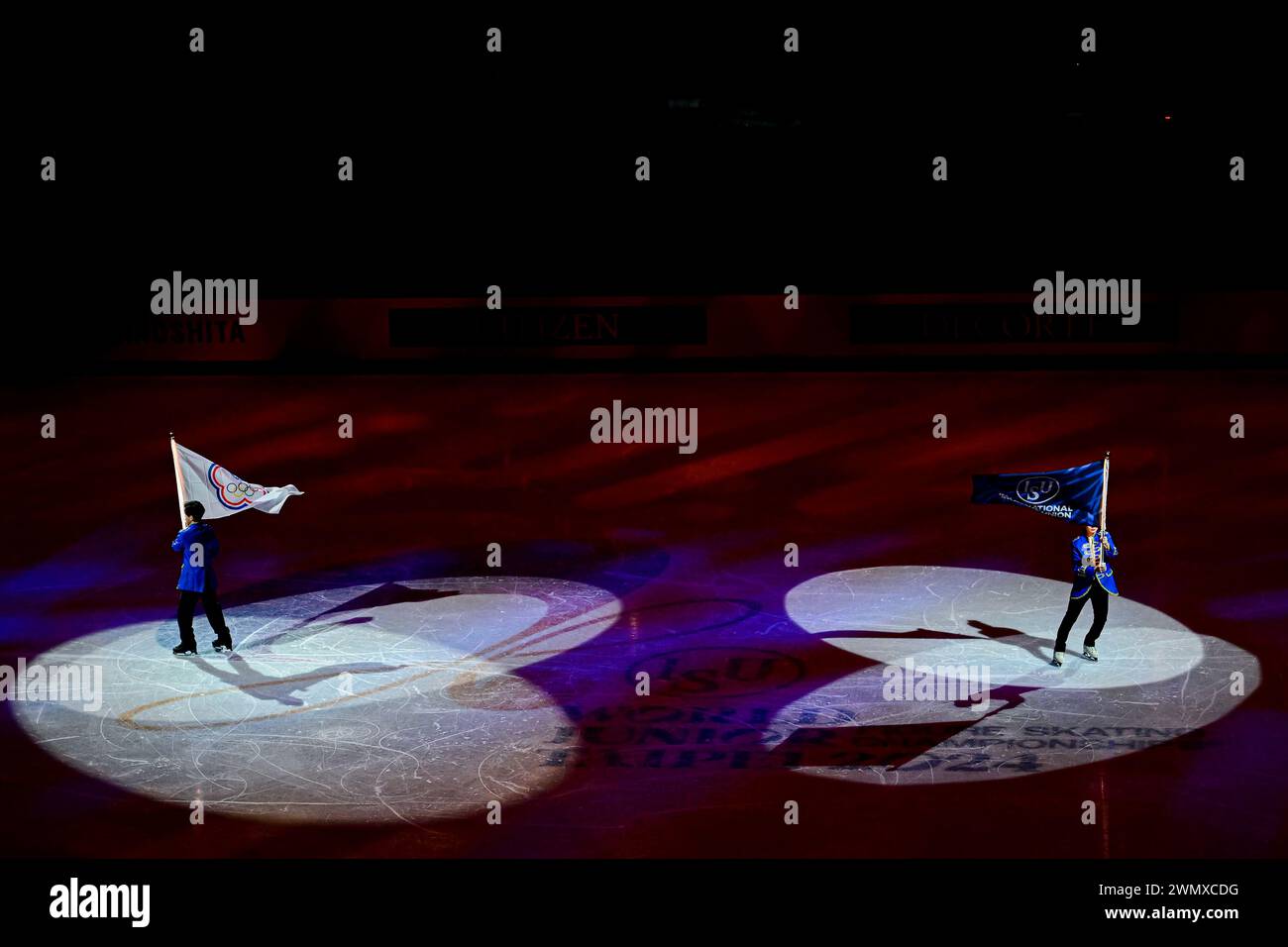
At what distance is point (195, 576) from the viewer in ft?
32.0

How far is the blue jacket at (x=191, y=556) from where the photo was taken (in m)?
9.69

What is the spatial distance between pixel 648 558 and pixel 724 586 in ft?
4.52

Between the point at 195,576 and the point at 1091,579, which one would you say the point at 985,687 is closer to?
the point at 1091,579

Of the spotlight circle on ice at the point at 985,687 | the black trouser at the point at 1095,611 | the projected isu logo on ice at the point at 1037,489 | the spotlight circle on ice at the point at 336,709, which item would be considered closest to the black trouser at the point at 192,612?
the spotlight circle on ice at the point at 336,709

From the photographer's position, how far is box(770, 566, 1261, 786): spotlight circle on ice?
26.0ft

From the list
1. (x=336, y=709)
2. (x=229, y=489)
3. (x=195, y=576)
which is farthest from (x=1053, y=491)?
(x=195, y=576)

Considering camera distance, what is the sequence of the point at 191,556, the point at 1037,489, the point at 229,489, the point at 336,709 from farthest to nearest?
1. the point at 229,489
2. the point at 191,556
3. the point at 1037,489
4. the point at 336,709

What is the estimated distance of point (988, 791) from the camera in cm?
734

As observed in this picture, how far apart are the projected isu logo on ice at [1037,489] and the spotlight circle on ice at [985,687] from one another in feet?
4.66

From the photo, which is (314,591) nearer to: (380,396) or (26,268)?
(380,396)

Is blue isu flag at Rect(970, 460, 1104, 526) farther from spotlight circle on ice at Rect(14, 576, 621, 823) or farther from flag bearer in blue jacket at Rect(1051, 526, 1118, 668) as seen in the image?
spotlight circle on ice at Rect(14, 576, 621, 823)

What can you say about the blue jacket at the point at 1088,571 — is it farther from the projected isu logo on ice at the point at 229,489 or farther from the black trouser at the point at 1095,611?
the projected isu logo on ice at the point at 229,489

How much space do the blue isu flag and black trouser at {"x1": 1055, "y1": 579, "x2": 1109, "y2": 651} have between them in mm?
606

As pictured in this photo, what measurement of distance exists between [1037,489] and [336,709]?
5.97 m
